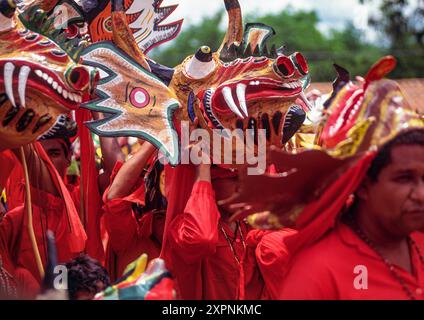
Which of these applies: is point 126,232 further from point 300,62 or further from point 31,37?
point 31,37

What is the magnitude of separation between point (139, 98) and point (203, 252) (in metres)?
0.79

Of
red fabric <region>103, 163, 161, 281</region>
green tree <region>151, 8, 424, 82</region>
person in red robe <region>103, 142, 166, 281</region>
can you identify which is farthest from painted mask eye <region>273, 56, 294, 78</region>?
green tree <region>151, 8, 424, 82</region>

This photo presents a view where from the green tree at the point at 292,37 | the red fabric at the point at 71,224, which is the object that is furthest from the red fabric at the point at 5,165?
the green tree at the point at 292,37

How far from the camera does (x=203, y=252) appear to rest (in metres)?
4.56

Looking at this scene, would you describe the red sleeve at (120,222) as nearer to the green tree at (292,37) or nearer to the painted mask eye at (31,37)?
the painted mask eye at (31,37)

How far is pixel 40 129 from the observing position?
13.4ft

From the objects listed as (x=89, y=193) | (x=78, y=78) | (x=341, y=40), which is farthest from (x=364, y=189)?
(x=341, y=40)

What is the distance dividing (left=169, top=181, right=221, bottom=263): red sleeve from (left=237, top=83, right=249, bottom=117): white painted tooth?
0.47 meters

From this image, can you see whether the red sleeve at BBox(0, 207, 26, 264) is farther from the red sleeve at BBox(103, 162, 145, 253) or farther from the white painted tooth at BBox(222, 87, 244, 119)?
the white painted tooth at BBox(222, 87, 244, 119)

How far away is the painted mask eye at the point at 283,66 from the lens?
199 inches

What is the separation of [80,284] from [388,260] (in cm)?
128

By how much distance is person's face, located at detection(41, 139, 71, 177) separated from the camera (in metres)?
5.82

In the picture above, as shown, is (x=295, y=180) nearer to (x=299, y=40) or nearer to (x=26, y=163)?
(x=26, y=163)
